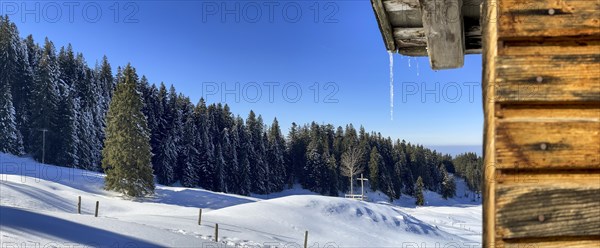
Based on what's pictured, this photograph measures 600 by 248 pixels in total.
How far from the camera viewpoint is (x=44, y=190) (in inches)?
Answer: 1189

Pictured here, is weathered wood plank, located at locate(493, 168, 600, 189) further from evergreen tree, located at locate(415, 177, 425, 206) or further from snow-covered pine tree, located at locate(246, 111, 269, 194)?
evergreen tree, located at locate(415, 177, 425, 206)

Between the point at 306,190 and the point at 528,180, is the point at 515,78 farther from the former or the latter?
the point at 306,190

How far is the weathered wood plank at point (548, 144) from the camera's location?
6.27 ft

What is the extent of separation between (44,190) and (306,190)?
47461mm

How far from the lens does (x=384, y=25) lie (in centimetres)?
291

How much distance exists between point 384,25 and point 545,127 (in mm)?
1326

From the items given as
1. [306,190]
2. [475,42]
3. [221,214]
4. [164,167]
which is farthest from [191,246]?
[306,190]

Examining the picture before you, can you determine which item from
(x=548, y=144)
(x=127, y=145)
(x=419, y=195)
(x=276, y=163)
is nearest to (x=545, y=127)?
(x=548, y=144)

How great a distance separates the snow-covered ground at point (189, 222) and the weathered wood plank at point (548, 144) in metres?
13.9

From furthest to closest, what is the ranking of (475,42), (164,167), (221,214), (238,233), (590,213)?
1. (164,167)
2. (221,214)
3. (238,233)
4. (475,42)
5. (590,213)

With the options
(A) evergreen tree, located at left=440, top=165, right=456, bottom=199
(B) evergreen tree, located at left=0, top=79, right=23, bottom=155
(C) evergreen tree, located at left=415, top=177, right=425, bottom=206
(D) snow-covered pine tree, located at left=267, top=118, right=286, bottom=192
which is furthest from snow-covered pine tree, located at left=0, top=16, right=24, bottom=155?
(A) evergreen tree, located at left=440, top=165, right=456, bottom=199

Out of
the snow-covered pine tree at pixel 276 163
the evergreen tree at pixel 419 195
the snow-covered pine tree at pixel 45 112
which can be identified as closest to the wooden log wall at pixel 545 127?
the snow-covered pine tree at pixel 45 112

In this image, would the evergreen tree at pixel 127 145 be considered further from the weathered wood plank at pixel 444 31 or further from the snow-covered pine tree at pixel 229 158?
the weathered wood plank at pixel 444 31

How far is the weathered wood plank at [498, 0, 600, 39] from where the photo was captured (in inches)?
77.1
